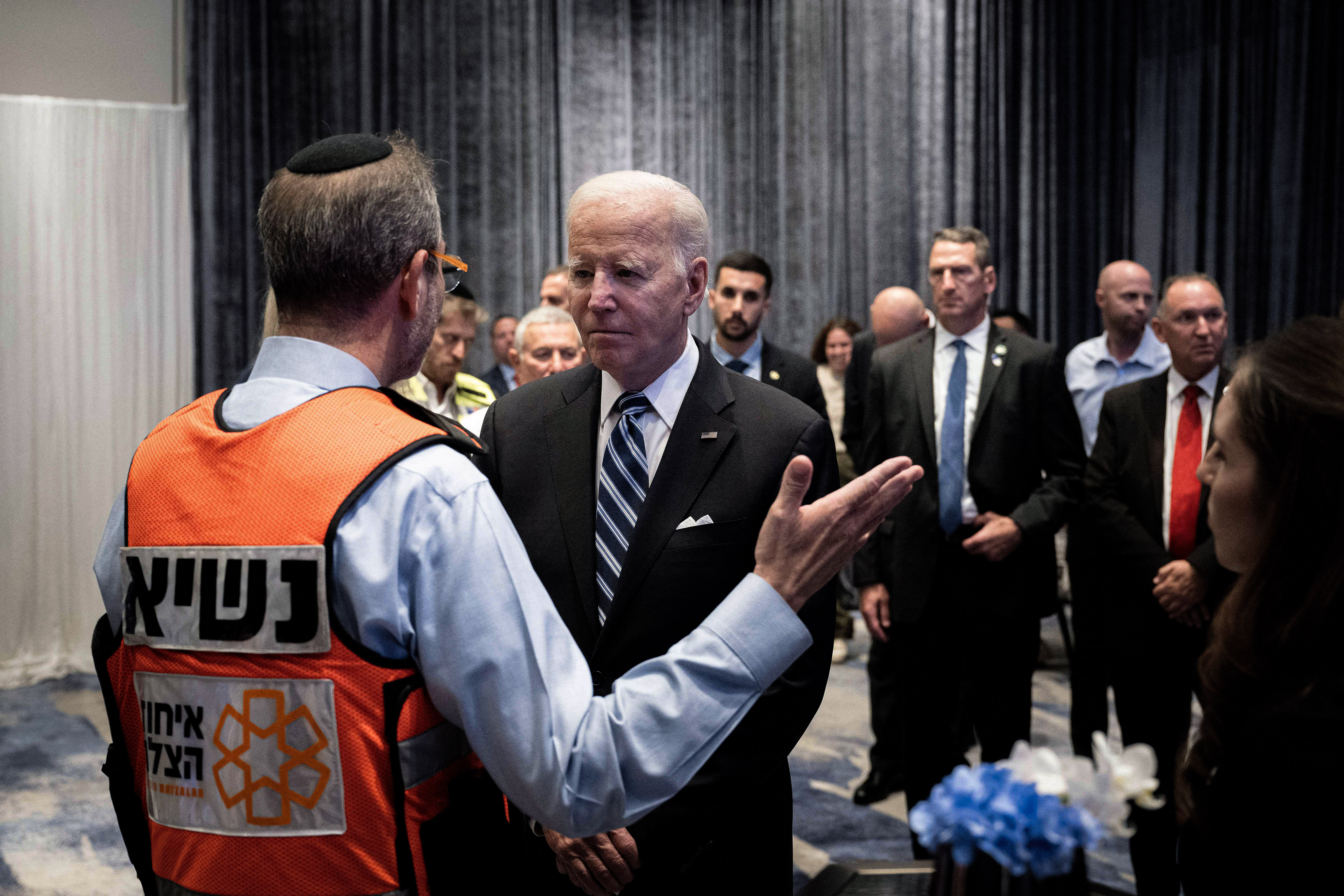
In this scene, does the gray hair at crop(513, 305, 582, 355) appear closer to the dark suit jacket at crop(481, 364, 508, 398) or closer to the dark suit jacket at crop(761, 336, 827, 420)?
the dark suit jacket at crop(761, 336, 827, 420)

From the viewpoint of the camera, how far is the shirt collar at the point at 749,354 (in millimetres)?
4094

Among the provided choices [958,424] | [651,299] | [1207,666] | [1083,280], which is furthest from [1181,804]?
[1083,280]

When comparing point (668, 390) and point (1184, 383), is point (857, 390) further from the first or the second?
point (668, 390)

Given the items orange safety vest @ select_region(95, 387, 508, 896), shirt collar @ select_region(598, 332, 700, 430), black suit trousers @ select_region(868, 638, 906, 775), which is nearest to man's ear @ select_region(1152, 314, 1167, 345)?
black suit trousers @ select_region(868, 638, 906, 775)

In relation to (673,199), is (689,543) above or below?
below

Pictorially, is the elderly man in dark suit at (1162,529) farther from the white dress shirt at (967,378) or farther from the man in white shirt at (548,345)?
the man in white shirt at (548,345)

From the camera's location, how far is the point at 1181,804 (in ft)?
4.02

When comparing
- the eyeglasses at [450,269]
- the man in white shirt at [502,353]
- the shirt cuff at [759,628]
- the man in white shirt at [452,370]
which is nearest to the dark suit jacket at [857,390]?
the man in white shirt at [452,370]

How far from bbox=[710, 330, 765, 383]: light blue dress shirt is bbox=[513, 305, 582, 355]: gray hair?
83 cm

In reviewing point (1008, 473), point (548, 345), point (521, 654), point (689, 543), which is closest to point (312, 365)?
point (521, 654)

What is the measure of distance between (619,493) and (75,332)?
4957mm

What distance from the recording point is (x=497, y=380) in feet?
16.7

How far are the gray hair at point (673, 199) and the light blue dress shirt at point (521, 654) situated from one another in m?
0.71

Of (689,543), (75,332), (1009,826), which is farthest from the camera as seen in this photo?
(75,332)
